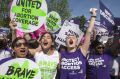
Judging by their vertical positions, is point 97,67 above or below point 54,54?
below

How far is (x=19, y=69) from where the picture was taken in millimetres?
6098

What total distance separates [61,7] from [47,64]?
35.4 meters

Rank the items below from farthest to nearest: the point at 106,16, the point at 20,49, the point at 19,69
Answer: the point at 106,16, the point at 20,49, the point at 19,69

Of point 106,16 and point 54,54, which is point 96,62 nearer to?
point 54,54

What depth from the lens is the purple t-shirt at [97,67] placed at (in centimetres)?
877

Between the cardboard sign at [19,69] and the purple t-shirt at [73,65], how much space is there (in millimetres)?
1375

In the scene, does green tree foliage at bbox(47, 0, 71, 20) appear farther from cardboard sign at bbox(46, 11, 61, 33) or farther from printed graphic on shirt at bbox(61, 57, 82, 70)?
printed graphic on shirt at bbox(61, 57, 82, 70)

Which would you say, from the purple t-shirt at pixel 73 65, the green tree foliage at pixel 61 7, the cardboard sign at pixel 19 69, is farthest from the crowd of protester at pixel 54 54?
the green tree foliage at pixel 61 7

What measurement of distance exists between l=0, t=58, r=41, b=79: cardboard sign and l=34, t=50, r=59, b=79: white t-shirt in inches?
35.7

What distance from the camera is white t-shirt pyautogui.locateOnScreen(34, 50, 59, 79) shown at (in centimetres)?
703

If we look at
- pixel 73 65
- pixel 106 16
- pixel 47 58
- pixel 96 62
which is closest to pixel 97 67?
pixel 96 62

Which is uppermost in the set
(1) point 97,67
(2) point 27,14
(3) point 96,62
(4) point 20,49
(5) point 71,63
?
(2) point 27,14

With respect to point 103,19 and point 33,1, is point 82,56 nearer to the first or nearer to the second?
point 33,1

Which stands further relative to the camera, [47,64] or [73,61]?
[73,61]
